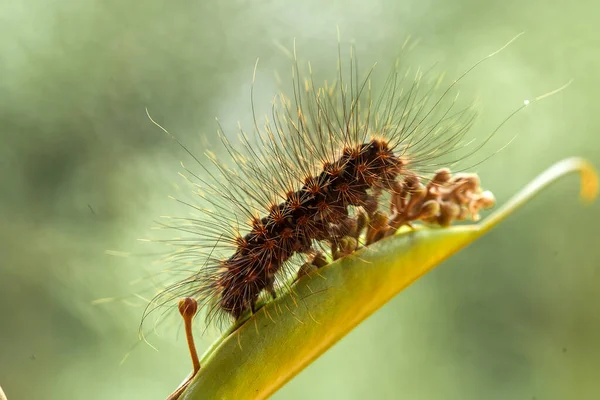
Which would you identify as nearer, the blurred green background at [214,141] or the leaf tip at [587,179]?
the leaf tip at [587,179]

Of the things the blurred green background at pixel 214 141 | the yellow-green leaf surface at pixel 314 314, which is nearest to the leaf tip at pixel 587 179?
the yellow-green leaf surface at pixel 314 314

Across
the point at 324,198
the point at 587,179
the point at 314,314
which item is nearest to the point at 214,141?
the point at 324,198

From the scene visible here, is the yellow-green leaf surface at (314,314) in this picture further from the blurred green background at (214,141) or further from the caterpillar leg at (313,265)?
the blurred green background at (214,141)

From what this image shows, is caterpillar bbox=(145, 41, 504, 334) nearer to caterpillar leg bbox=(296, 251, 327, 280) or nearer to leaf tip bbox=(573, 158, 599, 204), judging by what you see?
caterpillar leg bbox=(296, 251, 327, 280)

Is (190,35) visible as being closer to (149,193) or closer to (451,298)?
(149,193)

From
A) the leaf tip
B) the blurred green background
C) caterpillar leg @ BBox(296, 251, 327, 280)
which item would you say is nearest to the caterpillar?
caterpillar leg @ BBox(296, 251, 327, 280)

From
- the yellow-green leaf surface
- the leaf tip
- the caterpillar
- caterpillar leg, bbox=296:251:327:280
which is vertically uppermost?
the caterpillar
